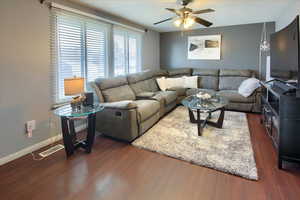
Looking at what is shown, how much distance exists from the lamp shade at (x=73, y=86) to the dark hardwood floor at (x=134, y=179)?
855 millimetres

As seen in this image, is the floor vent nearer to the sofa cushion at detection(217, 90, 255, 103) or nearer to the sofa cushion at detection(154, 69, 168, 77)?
→ the sofa cushion at detection(154, 69, 168, 77)

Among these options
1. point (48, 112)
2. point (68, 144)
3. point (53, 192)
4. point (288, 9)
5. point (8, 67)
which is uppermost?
point (288, 9)

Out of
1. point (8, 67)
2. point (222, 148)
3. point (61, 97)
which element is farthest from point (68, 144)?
point (222, 148)

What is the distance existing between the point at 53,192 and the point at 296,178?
2.48 m

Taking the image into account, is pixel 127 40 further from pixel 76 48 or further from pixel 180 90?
pixel 180 90

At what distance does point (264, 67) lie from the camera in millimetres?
5043

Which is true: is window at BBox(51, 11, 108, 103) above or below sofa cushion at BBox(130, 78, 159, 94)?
above

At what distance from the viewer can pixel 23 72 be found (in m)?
2.51

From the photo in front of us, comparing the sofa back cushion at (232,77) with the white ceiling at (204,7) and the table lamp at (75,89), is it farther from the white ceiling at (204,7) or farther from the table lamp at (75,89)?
the table lamp at (75,89)

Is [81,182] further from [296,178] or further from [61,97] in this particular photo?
[296,178]

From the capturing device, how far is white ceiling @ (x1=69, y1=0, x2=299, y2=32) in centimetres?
316

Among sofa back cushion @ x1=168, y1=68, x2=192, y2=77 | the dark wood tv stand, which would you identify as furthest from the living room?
sofa back cushion @ x1=168, y1=68, x2=192, y2=77

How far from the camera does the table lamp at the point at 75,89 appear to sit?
246cm

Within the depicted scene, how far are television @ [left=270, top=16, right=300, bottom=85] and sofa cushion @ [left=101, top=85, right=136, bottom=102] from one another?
8.54ft
